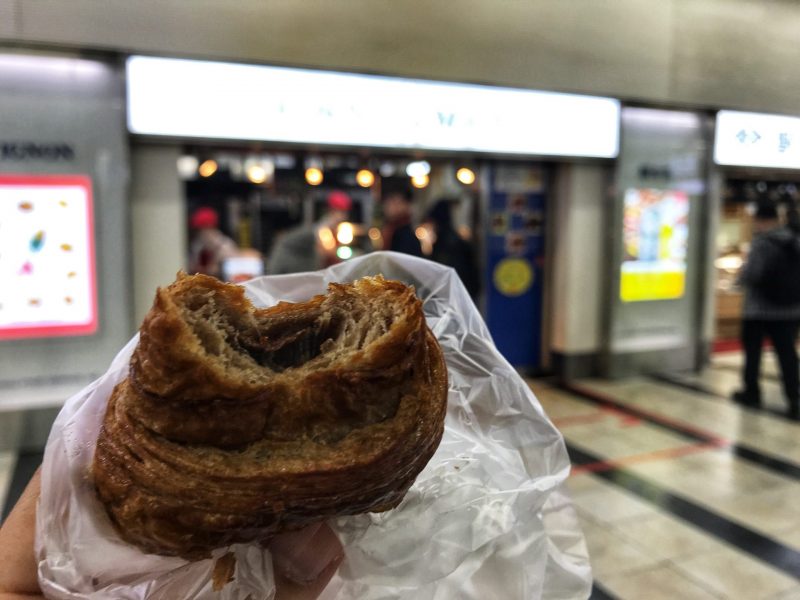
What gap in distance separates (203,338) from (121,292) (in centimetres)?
427

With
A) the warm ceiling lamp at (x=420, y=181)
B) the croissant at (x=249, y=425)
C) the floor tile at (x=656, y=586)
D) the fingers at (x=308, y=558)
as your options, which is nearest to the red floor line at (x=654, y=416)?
the floor tile at (x=656, y=586)

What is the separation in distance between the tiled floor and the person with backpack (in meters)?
0.32

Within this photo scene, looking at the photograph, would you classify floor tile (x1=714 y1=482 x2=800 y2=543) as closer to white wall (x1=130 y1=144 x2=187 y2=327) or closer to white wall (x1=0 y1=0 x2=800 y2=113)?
white wall (x1=0 y1=0 x2=800 y2=113)

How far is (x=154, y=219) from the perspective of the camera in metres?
5.05

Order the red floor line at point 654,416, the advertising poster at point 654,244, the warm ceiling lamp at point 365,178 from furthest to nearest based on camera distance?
1. the advertising poster at point 654,244
2. the warm ceiling lamp at point 365,178
3. the red floor line at point 654,416

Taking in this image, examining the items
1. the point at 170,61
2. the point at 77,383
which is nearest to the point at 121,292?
the point at 77,383

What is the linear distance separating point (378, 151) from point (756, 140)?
4798mm

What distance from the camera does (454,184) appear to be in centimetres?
678

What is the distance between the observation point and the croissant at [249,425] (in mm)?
929

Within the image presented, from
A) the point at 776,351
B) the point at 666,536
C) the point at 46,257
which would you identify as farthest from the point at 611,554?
the point at 46,257

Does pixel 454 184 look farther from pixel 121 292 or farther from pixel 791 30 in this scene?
pixel 791 30

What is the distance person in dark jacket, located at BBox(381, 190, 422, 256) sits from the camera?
546 centimetres

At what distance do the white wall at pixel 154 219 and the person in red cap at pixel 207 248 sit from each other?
0.77 m

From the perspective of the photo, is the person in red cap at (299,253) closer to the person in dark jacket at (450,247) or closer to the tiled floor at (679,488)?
the person in dark jacket at (450,247)
